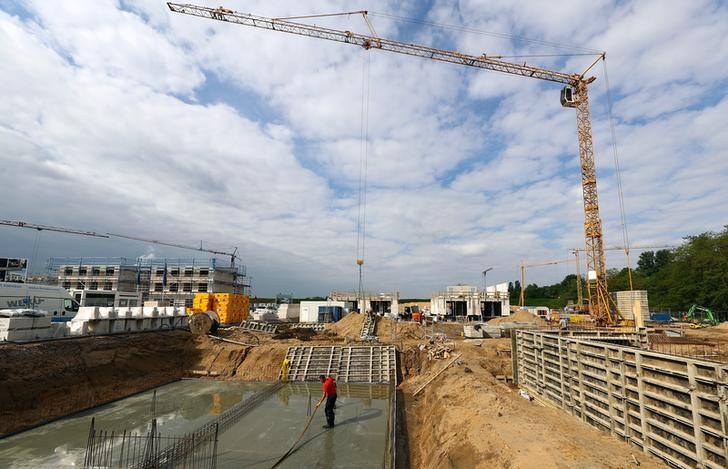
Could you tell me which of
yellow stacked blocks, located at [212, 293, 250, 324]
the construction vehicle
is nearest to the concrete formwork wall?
yellow stacked blocks, located at [212, 293, 250, 324]

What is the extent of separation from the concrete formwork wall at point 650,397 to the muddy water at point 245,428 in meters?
6.04

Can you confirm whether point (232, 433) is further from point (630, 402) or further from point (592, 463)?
point (630, 402)

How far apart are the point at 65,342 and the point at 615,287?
4073 inches

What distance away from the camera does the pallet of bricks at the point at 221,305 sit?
38.8m

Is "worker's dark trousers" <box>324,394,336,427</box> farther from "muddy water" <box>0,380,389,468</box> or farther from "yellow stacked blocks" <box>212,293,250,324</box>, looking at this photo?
"yellow stacked blocks" <box>212,293,250,324</box>

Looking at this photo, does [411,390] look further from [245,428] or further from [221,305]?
[221,305]

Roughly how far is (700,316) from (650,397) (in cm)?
6524

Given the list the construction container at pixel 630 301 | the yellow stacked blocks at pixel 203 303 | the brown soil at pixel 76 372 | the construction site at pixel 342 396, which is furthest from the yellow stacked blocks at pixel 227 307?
the construction container at pixel 630 301

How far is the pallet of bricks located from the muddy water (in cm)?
2096

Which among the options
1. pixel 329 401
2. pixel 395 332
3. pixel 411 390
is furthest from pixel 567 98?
pixel 329 401

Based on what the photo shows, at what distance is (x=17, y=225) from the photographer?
86.8 metres

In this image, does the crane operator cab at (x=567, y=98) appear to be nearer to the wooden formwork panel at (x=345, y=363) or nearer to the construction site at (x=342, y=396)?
the construction site at (x=342, y=396)

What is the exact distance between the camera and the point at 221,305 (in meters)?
39.8

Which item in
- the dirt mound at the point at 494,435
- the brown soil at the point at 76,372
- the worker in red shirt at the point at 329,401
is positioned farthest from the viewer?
the brown soil at the point at 76,372
